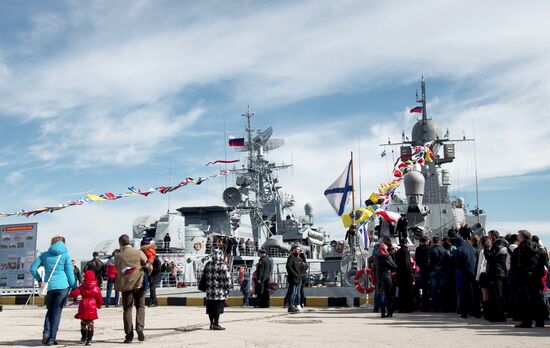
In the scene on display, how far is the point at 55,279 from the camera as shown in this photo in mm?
8602

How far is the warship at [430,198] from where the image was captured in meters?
28.3

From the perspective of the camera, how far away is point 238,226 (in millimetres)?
40250

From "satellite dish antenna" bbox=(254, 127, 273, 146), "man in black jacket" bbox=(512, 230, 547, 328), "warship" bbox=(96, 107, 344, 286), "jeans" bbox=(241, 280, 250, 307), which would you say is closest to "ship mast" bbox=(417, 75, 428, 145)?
"warship" bbox=(96, 107, 344, 286)

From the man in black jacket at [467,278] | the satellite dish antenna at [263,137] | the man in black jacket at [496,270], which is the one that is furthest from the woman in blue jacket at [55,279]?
the satellite dish antenna at [263,137]

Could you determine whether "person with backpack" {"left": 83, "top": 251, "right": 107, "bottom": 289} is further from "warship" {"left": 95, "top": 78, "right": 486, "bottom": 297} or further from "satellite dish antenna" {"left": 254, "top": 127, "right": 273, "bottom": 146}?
"satellite dish antenna" {"left": 254, "top": 127, "right": 273, "bottom": 146}

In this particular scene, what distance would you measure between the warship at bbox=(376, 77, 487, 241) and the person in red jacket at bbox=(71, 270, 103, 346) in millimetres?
18520

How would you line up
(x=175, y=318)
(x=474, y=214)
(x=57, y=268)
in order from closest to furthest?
(x=57, y=268) < (x=175, y=318) < (x=474, y=214)

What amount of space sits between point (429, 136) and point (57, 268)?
3145 cm

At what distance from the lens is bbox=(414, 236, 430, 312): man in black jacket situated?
1346 cm

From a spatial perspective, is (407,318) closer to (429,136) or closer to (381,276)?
(381,276)

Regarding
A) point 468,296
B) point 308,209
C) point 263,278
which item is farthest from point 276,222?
point 468,296

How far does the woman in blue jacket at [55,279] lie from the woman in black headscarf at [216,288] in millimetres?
2429

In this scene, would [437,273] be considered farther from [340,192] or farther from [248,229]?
[248,229]

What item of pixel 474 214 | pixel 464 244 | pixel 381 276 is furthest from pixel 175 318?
pixel 474 214
